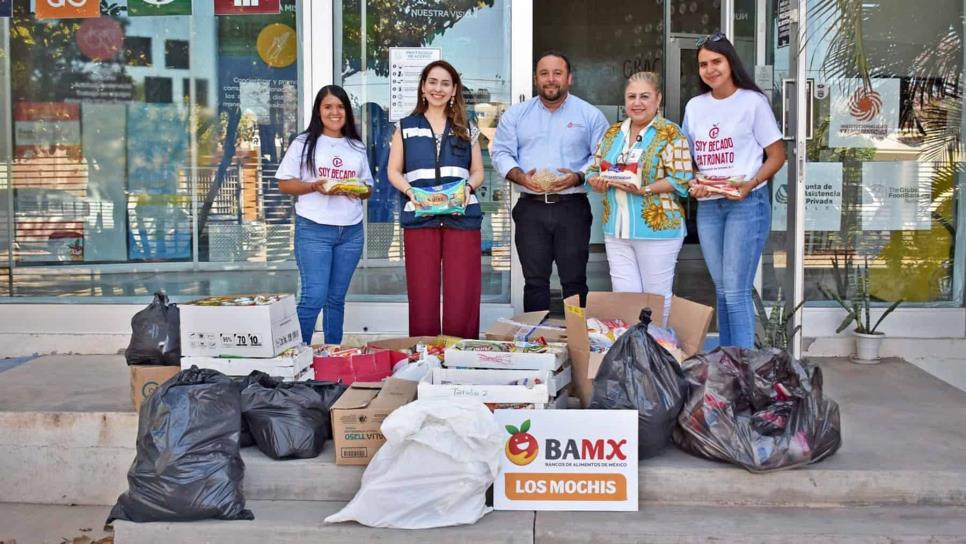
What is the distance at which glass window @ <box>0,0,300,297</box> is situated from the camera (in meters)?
6.10

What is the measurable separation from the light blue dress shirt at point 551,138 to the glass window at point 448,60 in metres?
0.87

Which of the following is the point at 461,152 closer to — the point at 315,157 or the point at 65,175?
the point at 315,157

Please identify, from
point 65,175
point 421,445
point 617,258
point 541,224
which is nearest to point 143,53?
point 65,175

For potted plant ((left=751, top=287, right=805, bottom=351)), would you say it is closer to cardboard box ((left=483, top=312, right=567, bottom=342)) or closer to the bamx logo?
cardboard box ((left=483, top=312, right=567, bottom=342))

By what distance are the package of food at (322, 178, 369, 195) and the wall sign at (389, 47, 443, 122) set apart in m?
1.17

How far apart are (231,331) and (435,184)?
1324 mm

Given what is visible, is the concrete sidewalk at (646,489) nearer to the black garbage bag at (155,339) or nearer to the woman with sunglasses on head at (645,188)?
the black garbage bag at (155,339)

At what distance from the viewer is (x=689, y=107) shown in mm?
4730

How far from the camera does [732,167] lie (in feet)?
15.1

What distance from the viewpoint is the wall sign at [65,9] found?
612 cm

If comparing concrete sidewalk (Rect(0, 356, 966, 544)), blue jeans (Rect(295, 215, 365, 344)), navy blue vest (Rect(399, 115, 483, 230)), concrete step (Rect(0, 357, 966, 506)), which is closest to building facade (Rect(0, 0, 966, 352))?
concrete step (Rect(0, 357, 966, 506))

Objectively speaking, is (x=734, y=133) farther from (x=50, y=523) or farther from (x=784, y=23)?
(x=50, y=523)

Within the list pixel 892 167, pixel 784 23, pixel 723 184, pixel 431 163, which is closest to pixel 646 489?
pixel 723 184

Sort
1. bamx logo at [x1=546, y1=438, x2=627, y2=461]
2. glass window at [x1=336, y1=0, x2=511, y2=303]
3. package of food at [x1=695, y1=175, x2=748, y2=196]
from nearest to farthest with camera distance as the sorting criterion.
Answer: bamx logo at [x1=546, y1=438, x2=627, y2=461], package of food at [x1=695, y1=175, x2=748, y2=196], glass window at [x1=336, y1=0, x2=511, y2=303]
